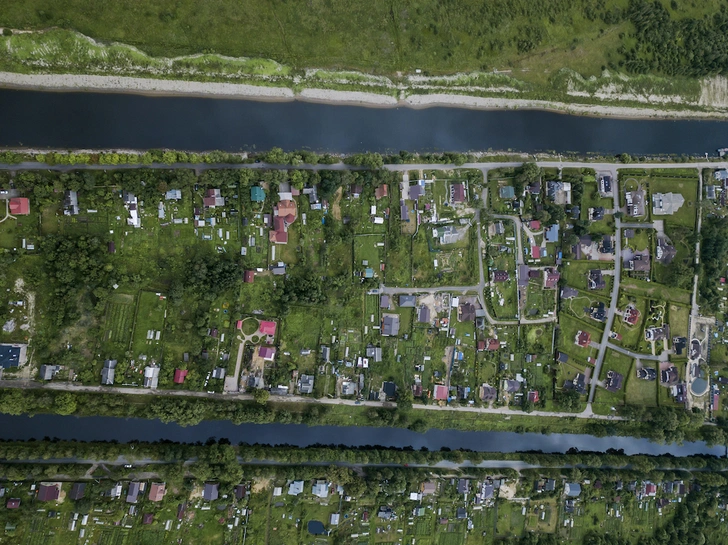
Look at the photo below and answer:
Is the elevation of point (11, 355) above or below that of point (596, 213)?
below

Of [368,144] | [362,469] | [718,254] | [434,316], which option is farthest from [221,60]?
[718,254]

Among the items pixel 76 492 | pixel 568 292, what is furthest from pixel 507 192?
pixel 76 492

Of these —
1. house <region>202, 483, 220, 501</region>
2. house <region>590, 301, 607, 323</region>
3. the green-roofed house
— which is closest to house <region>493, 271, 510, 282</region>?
house <region>590, 301, 607, 323</region>

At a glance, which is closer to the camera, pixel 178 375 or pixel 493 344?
pixel 178 375

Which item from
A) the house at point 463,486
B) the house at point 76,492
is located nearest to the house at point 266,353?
the house at point 76,492

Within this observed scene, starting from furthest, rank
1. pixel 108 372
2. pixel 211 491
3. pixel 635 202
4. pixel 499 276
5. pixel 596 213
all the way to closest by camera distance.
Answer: pixel 635 202
pixel 596 213
pixel 499 276
pixel 211 491
pixel 108 372

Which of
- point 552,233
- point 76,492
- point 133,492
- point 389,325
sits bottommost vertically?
point 133,492

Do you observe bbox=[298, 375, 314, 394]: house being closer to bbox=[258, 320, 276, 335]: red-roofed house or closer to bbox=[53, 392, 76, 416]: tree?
bbox=[258, 320, 276, 335]: red-roofed house

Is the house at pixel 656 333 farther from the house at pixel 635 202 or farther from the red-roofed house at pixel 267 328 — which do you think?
the red-roofed house at pixel 267 328

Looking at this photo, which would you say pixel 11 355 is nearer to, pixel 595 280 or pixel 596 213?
pixel 595 280
